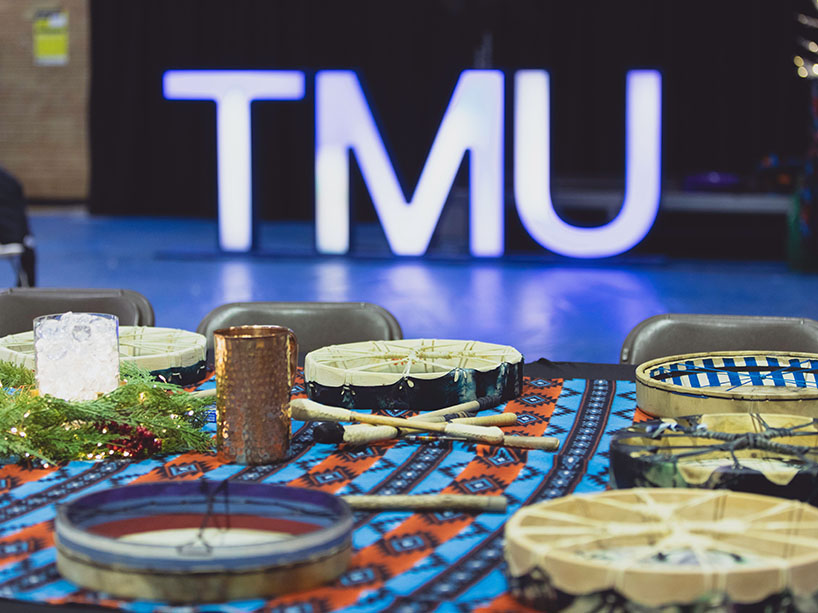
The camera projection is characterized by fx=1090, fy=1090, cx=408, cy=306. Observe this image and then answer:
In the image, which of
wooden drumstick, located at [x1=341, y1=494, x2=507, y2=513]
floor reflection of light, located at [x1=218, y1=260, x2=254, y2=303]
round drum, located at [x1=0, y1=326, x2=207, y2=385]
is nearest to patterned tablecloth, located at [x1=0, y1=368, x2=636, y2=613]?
wooden drumstick, located at [x1=341, y1=494, x2=507, y2=513]

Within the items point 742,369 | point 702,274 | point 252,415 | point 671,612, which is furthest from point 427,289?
point 671,612

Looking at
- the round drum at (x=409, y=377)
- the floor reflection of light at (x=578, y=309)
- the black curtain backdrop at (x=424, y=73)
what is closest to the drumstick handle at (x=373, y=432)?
the round drum at (x=409, y=377)

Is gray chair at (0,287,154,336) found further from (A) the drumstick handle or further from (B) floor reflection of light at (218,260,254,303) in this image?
(B) floor reflection of light at (218,260,254,303)

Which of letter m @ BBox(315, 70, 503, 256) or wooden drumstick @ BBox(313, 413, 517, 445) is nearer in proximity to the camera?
wooden drumstick @ BBox(313, 413, 517, 445)

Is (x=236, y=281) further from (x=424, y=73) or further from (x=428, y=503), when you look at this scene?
(x=428, y=503)

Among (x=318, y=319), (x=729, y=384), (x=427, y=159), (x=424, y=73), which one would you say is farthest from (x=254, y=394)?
(x=424, y=73)

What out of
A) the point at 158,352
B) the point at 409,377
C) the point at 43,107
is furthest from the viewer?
the point at 43,107

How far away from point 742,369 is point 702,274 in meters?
5.46

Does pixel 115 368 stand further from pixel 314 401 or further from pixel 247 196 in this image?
pixel 247 196

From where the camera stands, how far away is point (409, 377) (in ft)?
4.96

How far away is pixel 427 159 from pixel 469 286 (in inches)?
45.0

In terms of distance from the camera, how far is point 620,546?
2.88ft

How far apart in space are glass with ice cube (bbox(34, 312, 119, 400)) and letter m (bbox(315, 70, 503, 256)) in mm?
5761

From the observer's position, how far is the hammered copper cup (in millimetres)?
1213
